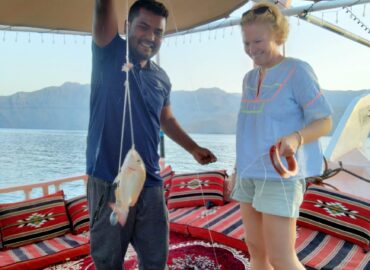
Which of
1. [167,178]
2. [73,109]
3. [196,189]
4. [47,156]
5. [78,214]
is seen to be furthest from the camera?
[47,156]

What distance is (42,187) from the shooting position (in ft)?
9.10

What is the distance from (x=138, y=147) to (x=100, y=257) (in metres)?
0.38

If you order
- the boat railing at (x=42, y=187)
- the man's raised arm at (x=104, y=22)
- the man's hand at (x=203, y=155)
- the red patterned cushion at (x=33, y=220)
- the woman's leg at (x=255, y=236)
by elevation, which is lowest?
the red patterned cushion at (x=33, y=220)

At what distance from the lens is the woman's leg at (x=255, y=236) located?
1176 mm

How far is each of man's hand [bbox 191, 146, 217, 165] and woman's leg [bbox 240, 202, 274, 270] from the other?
0.25 metres

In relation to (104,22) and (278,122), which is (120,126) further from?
(278,122)

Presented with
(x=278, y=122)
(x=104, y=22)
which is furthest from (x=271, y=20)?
(x=104, y=22)

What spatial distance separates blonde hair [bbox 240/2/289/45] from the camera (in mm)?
1042

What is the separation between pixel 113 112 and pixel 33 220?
1.67m

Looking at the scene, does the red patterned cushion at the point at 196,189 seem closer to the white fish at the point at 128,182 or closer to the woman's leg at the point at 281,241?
the woman's leg at the point at 281,241

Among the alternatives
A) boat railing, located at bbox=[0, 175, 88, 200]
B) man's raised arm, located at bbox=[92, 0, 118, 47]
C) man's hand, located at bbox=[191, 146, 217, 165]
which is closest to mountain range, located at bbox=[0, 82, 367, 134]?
man's hand, located at bbox=[191, 146, 217, 165]

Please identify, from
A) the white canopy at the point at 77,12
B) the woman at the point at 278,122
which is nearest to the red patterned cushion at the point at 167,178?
the white canopy at the point at 77,12

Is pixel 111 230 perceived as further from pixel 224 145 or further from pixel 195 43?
pixel 195 43

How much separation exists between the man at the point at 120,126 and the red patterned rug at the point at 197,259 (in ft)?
3.28
